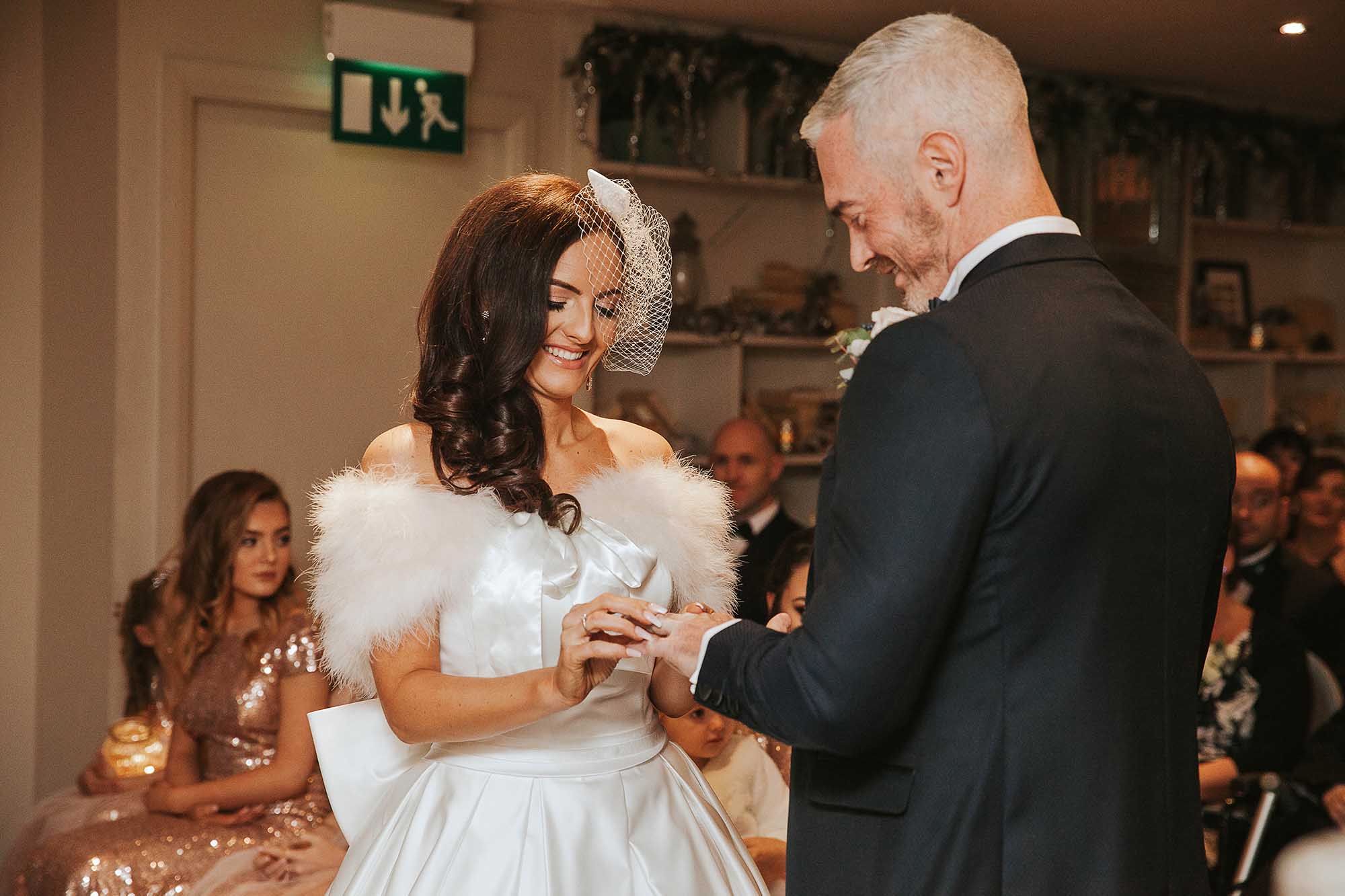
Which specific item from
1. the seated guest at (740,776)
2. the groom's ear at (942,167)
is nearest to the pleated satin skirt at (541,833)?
the seated guest at (740,776)

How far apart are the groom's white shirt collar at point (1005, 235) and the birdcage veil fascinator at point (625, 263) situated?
0.67 m

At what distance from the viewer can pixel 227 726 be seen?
3.17 meters

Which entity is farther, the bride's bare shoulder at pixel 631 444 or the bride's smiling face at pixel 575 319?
the bride's bare shoulder at pixel 631 444

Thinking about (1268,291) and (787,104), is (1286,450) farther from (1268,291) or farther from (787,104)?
(787,104)

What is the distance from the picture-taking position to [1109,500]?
1239mm

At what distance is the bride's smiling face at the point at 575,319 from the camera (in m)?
1.88

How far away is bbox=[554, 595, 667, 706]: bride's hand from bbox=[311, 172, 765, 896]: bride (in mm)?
73

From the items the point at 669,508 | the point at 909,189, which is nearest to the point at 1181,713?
the point at 909,189

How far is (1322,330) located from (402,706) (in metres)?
5.77

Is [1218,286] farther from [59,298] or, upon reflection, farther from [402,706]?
[402,706]

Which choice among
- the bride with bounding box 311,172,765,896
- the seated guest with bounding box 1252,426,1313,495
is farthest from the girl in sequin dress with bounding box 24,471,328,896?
the seated guest with bounding box 1252,426,1313,495

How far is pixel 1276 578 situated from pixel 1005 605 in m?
3.64

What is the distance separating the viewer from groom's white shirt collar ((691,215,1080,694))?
1.32 metres

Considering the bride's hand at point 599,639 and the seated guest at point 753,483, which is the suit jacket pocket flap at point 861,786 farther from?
the seated guest at point 753,483
